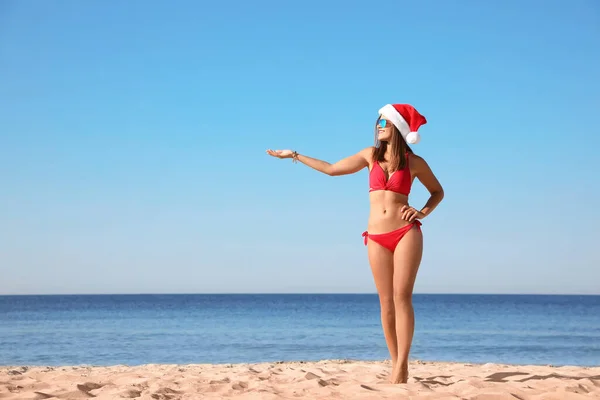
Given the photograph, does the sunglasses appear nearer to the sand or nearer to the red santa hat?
the red santa hat

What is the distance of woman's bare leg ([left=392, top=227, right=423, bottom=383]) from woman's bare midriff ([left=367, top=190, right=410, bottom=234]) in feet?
0.48

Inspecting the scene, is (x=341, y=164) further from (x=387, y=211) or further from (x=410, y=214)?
(x=410, y=214)

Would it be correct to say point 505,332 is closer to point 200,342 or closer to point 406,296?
point 200,342

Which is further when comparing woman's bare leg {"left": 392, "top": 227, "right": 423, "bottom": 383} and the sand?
woman's bare leg {"left": 392, "top": 227, "right": 423, "bottom": 383}

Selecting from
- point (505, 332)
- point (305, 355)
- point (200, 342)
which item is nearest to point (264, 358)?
point (305, 355)

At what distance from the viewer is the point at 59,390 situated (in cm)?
535

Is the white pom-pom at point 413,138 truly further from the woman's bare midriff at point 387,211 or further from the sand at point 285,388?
the sand at point 285,388

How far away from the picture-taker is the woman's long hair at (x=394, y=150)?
5.45 meters

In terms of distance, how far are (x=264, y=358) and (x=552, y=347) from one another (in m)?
9.02

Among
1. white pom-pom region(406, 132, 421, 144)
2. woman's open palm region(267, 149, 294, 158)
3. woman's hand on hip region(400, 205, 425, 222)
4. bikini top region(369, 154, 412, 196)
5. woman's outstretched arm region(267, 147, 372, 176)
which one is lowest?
woman's hand on hip region(400, 205, 425, 222)

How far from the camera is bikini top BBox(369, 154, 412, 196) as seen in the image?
17.8 feet

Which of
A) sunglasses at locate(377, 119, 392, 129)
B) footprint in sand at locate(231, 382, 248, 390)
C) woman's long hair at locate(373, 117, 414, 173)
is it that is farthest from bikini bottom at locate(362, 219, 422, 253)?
footprint in sand at locate(231, 382, 248, 390)

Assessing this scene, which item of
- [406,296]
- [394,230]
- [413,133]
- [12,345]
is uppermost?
[413,133]

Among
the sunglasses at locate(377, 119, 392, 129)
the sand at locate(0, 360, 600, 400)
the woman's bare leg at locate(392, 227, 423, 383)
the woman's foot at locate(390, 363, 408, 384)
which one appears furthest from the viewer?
the sunglasses at locate(377, 119, 392, 129)
